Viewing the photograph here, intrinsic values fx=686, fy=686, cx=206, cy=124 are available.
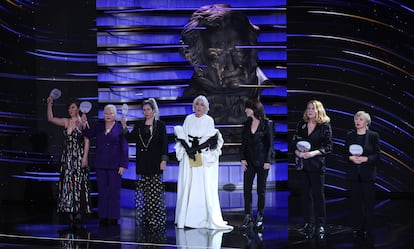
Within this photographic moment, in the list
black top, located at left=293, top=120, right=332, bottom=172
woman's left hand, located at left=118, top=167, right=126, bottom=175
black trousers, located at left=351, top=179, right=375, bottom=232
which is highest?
black top, located at left=293, top=120, right=332, bottom=172

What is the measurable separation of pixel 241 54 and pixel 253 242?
16.4ft

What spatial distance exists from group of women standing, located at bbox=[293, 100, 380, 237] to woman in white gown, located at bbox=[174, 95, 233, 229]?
0.99 meters

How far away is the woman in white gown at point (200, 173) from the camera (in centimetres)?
781

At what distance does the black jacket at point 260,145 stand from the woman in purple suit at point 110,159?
60.9 inches

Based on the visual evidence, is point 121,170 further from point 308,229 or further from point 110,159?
point 308,229

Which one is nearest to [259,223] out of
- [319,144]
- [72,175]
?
[319,144]

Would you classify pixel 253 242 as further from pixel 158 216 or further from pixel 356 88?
pixel 356 88

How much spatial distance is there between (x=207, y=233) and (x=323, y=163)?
58.0 inches

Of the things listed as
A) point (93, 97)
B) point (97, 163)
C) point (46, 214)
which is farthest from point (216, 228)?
point (93, 97)

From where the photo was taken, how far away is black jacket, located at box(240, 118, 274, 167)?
7.69 metres

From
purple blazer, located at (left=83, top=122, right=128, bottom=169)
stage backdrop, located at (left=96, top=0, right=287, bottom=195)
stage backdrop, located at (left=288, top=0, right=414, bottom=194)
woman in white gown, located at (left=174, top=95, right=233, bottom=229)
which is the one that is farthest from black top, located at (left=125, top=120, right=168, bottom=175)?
stage backdrop, located at (left=288, top=0, right=414, bottom=194)

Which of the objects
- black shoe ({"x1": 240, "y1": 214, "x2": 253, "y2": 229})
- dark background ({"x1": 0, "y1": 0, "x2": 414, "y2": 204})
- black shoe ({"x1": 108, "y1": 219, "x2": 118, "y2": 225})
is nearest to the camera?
black shoe ({"x1": 240, "y1": 214, "x2": 253, "y2": 229})

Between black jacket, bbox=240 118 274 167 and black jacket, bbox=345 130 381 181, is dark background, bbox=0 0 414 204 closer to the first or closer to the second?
black jacket, bbox=240 118 274 167

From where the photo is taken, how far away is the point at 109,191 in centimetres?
832
